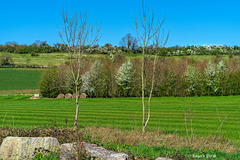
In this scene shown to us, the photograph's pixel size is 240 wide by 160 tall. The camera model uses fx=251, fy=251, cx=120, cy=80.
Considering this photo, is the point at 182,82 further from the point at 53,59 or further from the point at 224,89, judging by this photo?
the point at 53,59

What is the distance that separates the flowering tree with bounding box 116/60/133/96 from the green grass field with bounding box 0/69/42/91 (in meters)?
28.0

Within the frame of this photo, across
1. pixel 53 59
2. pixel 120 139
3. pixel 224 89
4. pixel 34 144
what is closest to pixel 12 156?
pixel 34 144

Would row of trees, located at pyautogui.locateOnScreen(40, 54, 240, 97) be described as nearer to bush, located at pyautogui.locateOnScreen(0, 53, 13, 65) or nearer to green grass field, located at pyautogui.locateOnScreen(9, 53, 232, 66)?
green grass field, located at pyautogui.locateOnScreen(9, 53, 232, 66)

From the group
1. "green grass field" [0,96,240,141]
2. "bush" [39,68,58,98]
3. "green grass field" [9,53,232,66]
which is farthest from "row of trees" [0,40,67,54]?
"green grass field" [0,96,240,141]

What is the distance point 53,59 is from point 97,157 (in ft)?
339

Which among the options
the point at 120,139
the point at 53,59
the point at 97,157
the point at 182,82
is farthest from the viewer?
the point at 53,59

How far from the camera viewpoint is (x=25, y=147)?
7656mm

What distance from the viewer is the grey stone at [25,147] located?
25.0ft

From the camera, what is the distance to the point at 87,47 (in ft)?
40.9

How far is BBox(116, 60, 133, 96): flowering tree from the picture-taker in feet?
Result: 162

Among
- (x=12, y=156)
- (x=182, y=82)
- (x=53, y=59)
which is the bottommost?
(x=12, y=156)

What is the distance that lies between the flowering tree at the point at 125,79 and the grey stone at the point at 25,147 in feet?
136

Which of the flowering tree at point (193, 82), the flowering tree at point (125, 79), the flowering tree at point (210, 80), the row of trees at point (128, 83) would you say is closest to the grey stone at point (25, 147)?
the row of trees at point (128, 83)

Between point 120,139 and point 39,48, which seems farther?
point 39,48
